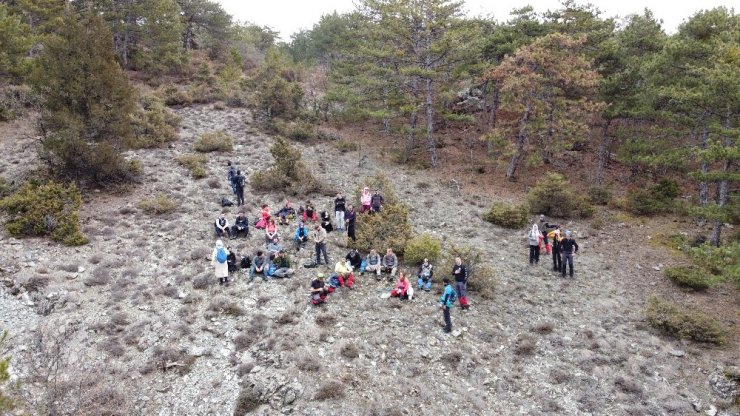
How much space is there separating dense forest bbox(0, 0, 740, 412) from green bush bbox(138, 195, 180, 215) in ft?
6.45

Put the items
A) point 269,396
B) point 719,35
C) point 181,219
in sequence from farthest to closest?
point 719,35, point 181,219, point 269,396

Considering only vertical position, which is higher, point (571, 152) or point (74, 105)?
point (74, 105)

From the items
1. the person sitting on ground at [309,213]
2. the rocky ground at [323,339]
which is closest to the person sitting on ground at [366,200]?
the rocky ground at [323,339]

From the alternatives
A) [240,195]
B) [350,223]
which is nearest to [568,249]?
[350,223]

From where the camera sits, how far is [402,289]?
1332cm

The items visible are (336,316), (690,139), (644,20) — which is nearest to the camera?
(336,316)

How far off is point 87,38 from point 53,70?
1719mm

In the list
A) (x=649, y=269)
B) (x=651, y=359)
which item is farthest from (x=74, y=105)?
(x=649, y=269)

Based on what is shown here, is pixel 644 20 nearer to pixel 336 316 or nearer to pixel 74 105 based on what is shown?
pixel 336 316

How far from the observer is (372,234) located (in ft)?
52.4

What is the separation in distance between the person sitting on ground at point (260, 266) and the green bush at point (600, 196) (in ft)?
56.2

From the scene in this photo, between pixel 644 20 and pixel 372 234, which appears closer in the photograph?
pixel 372 234

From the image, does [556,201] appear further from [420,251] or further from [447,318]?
[447,318]

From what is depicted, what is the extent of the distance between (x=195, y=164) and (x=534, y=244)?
49.8 ft
